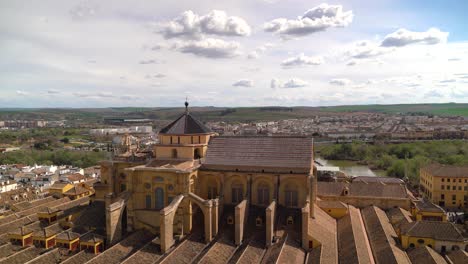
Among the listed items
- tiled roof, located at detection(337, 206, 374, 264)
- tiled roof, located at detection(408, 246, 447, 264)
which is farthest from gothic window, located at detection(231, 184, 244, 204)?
tiled roof, located at detection(408, 246, 447, 264)

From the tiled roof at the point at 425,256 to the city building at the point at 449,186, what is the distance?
2893cm

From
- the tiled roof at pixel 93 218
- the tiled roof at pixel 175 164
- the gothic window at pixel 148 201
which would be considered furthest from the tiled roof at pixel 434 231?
the tiled roof at pixel 93 218

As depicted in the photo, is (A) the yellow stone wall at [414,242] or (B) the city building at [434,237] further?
(A) the yellow stone wall at [414,242]

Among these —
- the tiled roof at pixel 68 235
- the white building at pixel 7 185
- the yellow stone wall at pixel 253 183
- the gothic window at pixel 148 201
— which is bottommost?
the white building at pixel 7 185

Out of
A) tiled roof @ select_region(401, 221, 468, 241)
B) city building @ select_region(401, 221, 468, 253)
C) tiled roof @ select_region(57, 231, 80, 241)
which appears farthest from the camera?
tiled roof @ select_region(57, 231, 80, 241)

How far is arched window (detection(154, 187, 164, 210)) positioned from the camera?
33594 millimetres

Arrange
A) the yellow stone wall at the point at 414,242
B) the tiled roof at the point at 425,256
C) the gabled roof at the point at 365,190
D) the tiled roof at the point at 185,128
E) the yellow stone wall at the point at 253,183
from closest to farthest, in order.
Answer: the tiled roof at the point at 425,256, the yellow stone wall at the point at 414,242, the yellow stone wall at the point at 253,183, the tiled roof at the point at 185,128, the gabled roof at the point at 365,190

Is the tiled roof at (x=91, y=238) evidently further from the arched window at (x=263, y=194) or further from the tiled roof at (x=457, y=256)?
the tiled roof at (x=457, y=256)

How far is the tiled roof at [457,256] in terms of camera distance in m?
26.8

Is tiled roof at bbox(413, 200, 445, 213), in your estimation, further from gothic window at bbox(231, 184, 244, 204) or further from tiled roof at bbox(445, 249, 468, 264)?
gothic window at bbox(231, 184, 244, 204)

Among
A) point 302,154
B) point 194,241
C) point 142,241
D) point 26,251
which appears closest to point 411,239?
point 302,154

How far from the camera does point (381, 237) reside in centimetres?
3120

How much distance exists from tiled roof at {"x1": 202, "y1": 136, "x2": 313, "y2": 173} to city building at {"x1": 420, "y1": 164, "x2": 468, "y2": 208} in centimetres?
2975

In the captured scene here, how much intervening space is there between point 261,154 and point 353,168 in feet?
207
